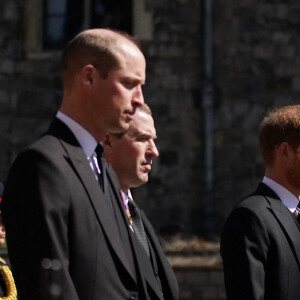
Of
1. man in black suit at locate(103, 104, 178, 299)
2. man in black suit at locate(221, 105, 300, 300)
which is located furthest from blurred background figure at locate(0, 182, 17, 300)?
man in black suit at locate(221, 105, 300, 300)

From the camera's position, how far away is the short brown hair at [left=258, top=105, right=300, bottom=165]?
14.6 ft

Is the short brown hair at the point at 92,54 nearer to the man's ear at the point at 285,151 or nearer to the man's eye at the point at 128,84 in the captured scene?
the man's eye at the point at 128,84

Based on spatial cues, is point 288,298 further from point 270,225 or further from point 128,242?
point 128,242

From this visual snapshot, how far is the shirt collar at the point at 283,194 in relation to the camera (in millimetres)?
4508

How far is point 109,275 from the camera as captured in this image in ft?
10.8

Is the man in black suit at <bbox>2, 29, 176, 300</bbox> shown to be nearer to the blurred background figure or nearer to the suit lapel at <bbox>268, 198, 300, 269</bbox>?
the suit lapel at <bbox>268, 198, 300, 269</bbox>

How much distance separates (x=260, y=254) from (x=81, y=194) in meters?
1.20

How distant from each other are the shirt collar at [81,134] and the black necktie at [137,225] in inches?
30.6

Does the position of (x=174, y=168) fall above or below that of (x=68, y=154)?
below

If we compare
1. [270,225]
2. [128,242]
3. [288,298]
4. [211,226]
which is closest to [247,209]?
[270,225]

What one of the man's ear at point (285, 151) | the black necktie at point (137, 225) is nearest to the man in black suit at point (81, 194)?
the black necktie at point (137, 225)

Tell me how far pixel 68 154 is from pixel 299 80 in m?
10.7

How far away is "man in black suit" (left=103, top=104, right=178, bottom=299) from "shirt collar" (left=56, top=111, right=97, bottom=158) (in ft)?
2.44

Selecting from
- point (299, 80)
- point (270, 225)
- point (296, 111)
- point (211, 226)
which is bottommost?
point (211, 226)
